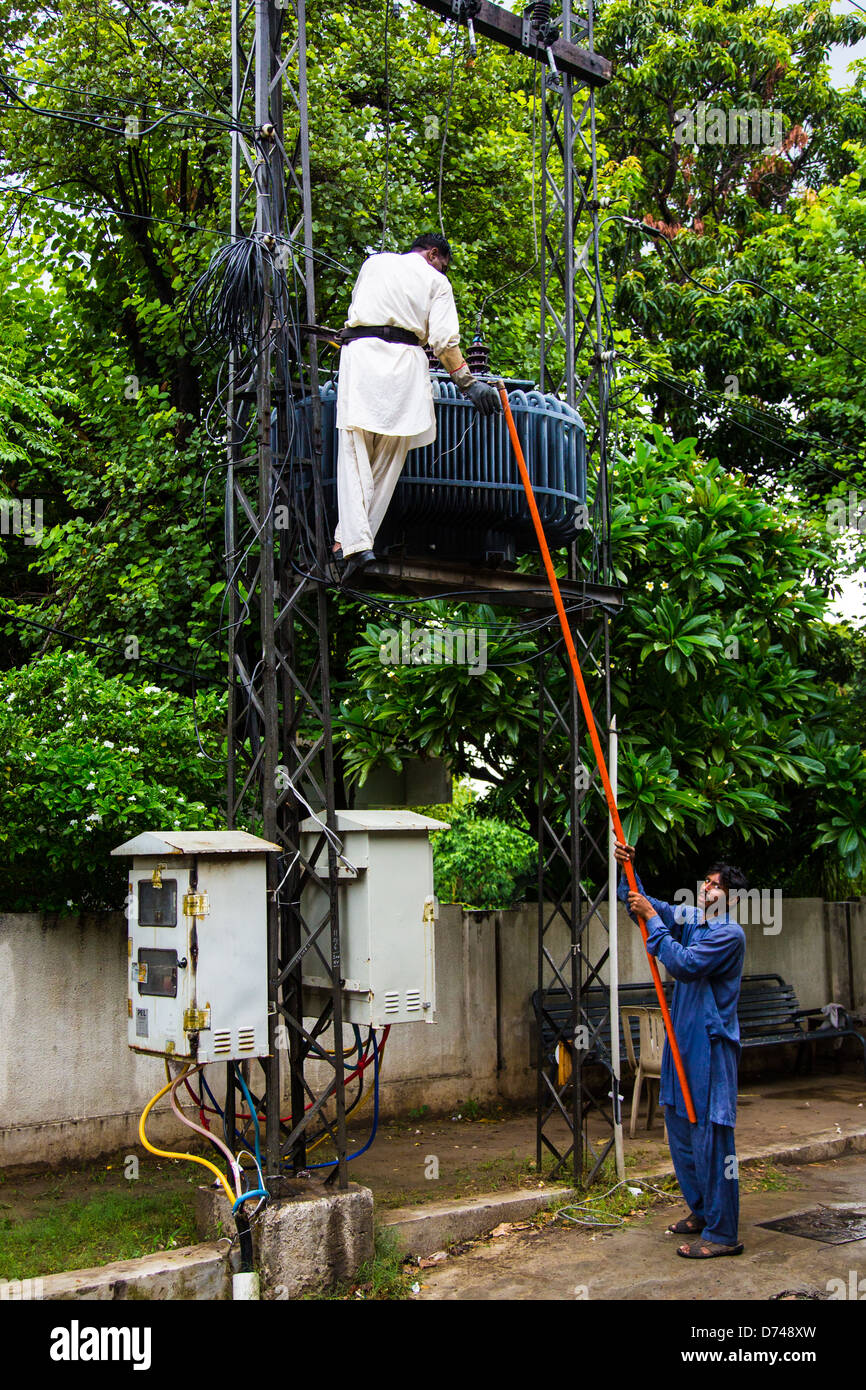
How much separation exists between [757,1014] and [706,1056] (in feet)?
17.0

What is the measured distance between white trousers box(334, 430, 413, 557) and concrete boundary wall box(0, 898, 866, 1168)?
3168 millimetres

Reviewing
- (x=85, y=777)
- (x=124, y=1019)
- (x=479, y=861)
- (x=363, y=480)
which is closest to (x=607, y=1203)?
(x=124, y=1019)

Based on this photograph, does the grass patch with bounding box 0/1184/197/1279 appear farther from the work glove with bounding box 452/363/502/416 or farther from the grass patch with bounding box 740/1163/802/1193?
the work glove with bounding box 452/363/502/416

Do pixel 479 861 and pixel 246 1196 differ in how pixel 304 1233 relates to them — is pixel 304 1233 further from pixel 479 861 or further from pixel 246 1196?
pixel 479 861

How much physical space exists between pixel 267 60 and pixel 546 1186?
256 inches

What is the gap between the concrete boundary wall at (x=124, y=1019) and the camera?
24.4 ft

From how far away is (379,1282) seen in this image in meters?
5.96

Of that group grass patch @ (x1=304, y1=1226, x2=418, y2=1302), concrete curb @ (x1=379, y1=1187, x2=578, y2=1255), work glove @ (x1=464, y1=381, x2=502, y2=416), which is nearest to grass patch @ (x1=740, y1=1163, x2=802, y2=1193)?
concrete curb @ (x1=379, y1=1187, x2=578, y2=1255)

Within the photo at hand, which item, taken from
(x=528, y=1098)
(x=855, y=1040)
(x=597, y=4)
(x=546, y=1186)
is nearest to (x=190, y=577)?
(x=528, y=1098)

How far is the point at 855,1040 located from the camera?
12.5 m

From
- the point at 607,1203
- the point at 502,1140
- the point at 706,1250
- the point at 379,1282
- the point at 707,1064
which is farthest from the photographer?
the point at 502,1140

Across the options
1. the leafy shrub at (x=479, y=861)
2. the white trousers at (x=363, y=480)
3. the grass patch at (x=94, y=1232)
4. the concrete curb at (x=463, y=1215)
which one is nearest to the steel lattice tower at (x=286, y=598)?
the white trousers at (x=363, y=480)

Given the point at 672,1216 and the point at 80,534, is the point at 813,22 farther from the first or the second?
the point at 672,1216

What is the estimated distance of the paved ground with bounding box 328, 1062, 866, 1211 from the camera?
7473 millimetres
